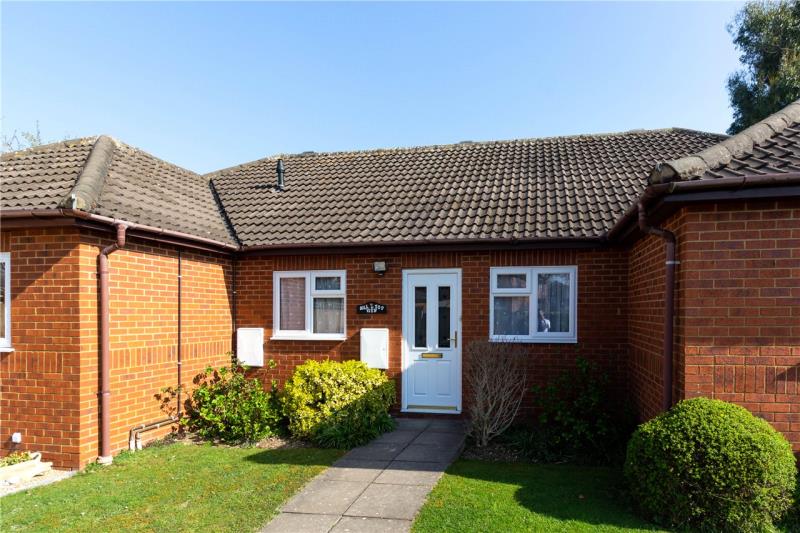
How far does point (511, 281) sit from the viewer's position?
866 centimetres

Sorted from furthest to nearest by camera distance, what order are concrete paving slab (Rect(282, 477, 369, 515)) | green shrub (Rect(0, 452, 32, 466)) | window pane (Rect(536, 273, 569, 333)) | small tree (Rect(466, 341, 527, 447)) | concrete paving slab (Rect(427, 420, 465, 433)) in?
1. window pane (Rect(536, 273, 569, 333))
2. concrete paving slab (Rect(427, 420, 465, 433))
3. small tree (Rect(466, 341, 527, 447))
4. green shrub (Rect(0, 452, 32, 466))
5. concrete paving slab (Rect(282, 477, 369, 515))

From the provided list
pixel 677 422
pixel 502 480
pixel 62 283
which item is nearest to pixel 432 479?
pixel 502 480

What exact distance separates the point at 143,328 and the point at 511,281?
18.8 feet

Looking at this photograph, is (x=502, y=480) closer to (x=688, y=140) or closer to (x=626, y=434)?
(x=626, y=434)

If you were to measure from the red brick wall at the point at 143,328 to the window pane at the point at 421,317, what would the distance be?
140 inches

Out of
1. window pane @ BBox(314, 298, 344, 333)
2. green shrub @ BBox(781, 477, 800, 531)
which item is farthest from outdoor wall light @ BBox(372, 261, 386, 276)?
green shrub @ BBox(781, 477, 800, 531)

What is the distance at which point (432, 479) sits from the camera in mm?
6012

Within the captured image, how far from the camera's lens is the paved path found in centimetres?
493

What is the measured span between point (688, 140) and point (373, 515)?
A: 982 cm

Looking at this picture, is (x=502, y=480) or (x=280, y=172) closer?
(x=502, y=480)

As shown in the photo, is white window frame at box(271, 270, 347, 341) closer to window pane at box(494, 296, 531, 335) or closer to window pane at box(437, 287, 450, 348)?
window pane at box(437, 287, 450, 348)

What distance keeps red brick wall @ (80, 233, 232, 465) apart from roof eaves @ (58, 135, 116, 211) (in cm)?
50

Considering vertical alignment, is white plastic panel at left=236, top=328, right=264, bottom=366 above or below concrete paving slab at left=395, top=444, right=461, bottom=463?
above

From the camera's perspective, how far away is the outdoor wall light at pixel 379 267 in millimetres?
8984
